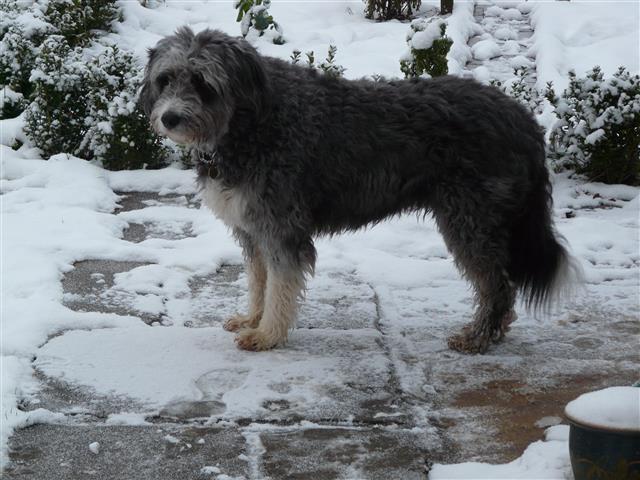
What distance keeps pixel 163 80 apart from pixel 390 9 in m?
8.17

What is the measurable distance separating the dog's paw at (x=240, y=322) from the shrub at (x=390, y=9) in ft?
25.6

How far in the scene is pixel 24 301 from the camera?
5.20 meters

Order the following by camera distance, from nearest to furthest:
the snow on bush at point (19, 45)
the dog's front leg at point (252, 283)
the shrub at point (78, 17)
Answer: the dog's front leg at point (252, 283)
the snow on bush at point (19, 45)
the shrub at point (78, 17)

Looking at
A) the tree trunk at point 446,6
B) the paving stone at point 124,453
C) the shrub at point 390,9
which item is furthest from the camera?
the shrub at point 390,9

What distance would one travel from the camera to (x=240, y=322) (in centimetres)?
511

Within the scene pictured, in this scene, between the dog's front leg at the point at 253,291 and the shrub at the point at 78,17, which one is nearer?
the dog's front leg at the point at 253,291

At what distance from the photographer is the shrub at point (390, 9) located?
12.0 metres

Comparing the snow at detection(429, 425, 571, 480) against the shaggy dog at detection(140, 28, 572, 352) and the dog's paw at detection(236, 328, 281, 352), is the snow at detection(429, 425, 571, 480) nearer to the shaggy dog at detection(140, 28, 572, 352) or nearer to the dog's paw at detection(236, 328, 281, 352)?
the shaggy dog at detection(140, 28, 572, 352)

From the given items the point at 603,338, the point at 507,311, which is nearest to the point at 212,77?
the point at 507,311

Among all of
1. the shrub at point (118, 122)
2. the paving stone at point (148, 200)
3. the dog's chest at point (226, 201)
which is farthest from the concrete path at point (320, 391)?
the shrub at point (118, 122)

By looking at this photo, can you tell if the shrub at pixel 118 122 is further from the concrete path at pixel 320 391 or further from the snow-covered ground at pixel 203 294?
the concrete path at pixel 320 391

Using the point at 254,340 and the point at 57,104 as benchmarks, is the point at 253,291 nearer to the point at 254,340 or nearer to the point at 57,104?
the point at 254,340

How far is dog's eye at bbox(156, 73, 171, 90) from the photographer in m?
4.45

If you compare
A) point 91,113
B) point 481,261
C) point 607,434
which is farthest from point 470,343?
point 91,113
